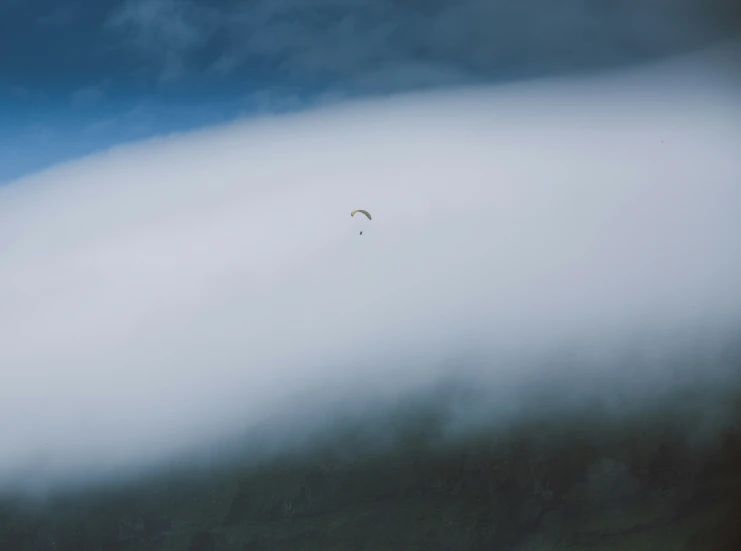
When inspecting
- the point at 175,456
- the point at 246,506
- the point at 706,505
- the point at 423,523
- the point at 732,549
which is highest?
the point at 175,456

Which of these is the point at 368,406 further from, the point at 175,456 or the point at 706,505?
the point at 706,505

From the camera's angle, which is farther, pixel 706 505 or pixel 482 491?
pixel 482 491

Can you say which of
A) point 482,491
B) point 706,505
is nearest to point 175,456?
point 482,491

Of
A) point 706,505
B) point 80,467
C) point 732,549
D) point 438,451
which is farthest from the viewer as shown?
point 80,467

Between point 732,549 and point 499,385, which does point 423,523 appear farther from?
point 732,549

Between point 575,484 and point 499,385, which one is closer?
point 575,484

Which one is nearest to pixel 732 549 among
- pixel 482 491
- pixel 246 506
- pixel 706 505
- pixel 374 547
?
pixel 706 505

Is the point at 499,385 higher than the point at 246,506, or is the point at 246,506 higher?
the point at 499,385

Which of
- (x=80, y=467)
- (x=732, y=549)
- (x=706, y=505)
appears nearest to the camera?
(x=732, y=549)

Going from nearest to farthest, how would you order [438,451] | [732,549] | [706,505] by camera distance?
[732,549] → [706,505] → [438,451]
